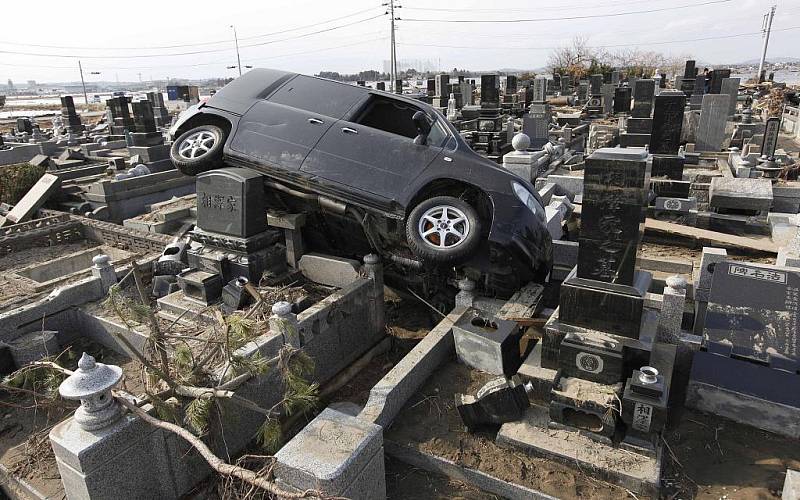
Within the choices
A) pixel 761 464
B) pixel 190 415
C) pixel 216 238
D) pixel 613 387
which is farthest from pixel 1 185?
pixel 761 464

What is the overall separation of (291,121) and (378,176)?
1.57 m

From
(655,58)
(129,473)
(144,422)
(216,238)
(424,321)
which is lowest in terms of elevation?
(424,321)

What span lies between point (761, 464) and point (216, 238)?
6.42 meters

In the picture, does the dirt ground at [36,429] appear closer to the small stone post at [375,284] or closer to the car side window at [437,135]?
the small stone post at [375,284]

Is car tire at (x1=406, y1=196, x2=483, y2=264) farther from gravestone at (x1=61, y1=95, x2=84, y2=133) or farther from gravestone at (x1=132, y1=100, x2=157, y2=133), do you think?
gravestone at (x1=61, y1=95, x2=84, y2=133)

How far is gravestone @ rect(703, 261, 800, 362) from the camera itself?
4688 millimetres

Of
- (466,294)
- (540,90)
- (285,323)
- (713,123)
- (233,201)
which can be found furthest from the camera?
(540,90)

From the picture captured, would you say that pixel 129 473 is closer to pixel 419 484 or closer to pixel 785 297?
pixel 419 484

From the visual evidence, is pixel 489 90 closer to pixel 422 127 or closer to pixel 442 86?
pixel 442 86

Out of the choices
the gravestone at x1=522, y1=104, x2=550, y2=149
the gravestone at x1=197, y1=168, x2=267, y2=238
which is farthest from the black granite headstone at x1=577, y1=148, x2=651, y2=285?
the gravestone at x1=522, y1=104, x2=550, y2=149

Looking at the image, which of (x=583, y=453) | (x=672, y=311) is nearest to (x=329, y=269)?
(x=583, y=453)

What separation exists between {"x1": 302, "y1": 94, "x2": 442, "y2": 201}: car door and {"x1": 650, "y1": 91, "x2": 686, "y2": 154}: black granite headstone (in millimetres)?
6330

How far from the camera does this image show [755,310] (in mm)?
4895

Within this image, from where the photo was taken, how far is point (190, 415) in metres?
3.41
